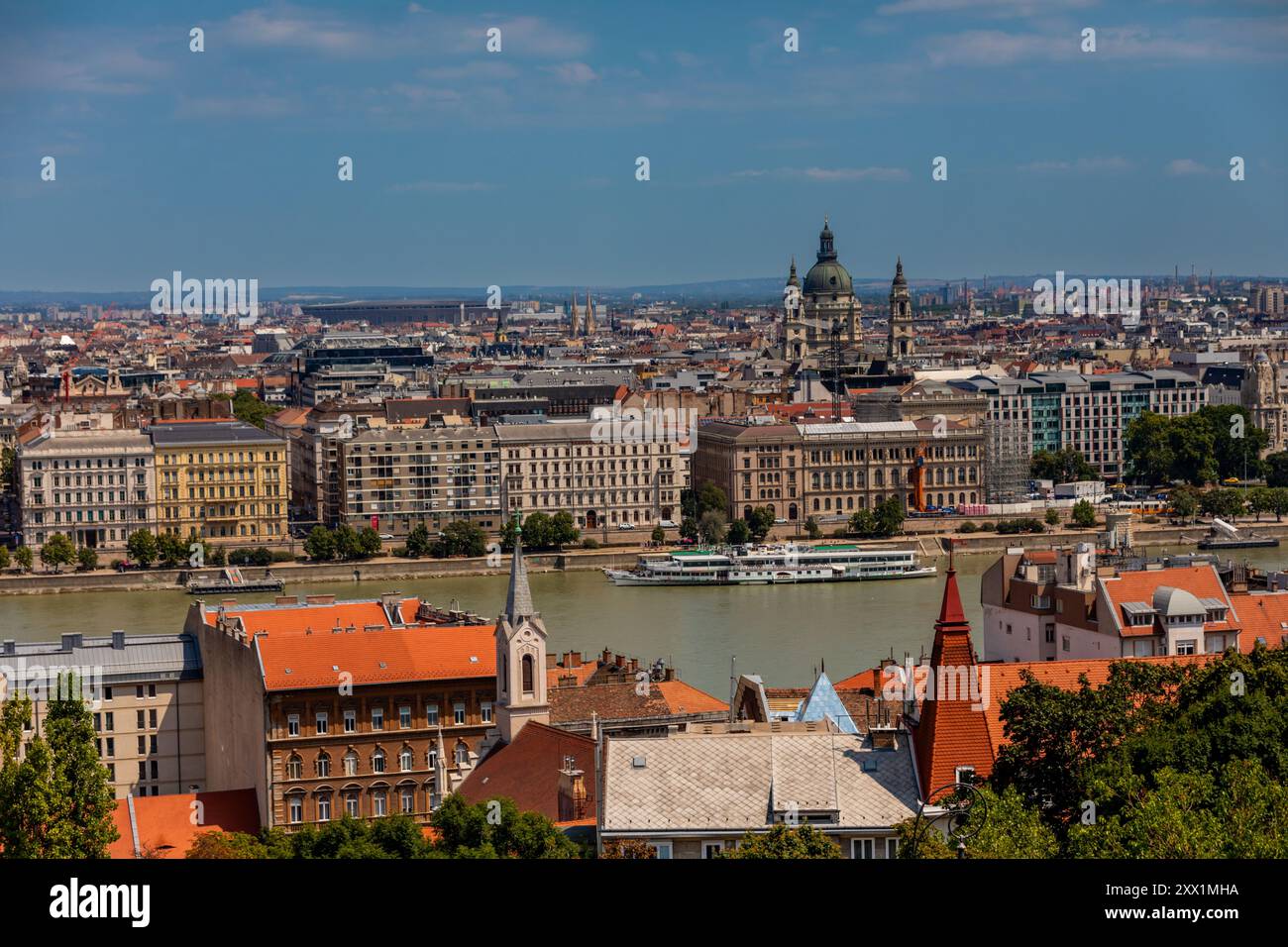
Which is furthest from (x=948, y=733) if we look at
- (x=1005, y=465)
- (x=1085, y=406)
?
(x=1085, y=406)

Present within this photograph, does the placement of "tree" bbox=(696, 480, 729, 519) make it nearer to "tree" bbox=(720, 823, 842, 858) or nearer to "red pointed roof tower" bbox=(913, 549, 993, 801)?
"red pointed roof tower" bbox=(913, 549, 993, 801)

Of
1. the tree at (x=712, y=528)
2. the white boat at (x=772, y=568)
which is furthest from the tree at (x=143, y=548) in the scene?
the tree at (x=712, y=528)

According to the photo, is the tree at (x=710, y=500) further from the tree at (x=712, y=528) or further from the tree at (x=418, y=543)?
the tree at (x=418, y=543)

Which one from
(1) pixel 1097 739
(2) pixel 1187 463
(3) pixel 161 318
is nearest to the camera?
(1) pixel 1097 739

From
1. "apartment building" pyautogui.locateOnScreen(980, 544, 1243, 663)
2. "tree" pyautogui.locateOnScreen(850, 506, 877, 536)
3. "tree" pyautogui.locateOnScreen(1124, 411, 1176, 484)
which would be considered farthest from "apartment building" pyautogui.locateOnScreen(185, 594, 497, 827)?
"tree" pyautogui.locateOnScreen(1124, 411, 1176, 484)

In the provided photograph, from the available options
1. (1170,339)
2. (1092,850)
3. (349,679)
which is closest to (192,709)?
(349,679)
